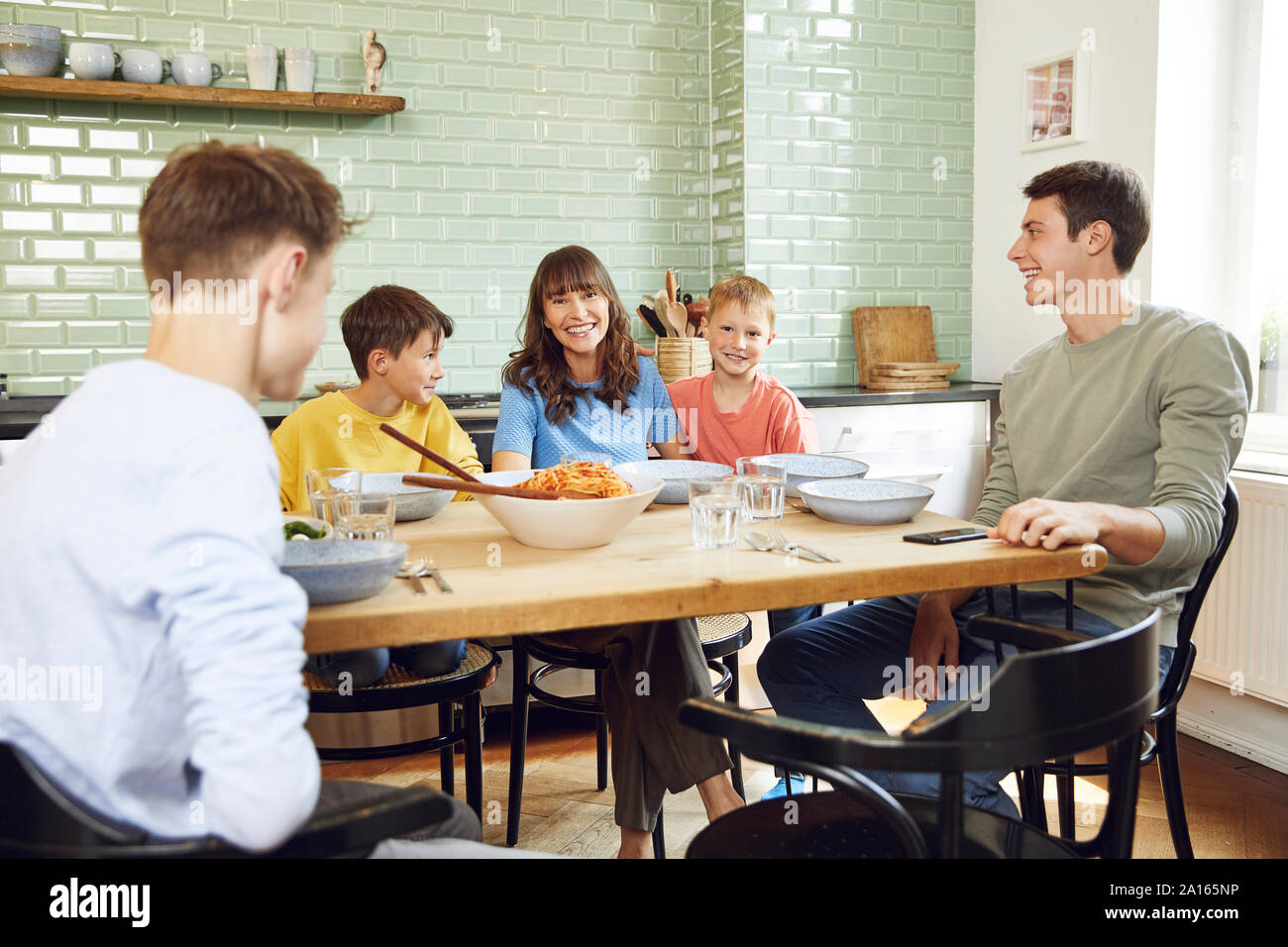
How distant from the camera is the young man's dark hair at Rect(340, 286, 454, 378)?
2.51m

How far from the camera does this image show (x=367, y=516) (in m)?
1.60

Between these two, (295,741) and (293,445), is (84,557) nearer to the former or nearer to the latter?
(295,741)

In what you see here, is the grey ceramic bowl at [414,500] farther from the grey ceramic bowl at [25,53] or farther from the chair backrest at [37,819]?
Result: the grey ceramic bowl at [25,53]

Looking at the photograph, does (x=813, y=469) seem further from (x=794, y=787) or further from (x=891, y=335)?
(x=891, y=335)

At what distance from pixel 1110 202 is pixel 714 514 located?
115 centimetres

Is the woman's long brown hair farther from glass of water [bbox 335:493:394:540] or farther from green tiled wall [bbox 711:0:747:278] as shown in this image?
green tiled wall [bbox 711:0:747:278]

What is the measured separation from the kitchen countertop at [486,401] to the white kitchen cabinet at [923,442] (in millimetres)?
31

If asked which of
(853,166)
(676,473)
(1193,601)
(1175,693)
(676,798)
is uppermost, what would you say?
(853,166)

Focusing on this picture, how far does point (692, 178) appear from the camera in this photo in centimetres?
422

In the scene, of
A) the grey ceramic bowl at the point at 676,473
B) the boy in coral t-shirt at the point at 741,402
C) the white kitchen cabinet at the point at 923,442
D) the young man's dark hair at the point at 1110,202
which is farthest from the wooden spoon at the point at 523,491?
the white kitchen cabinet at the point at 923,442

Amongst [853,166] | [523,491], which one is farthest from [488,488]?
[853,166]

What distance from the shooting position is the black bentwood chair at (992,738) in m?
1.05

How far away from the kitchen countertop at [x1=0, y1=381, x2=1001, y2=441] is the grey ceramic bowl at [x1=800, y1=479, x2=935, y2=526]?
162 centimetres

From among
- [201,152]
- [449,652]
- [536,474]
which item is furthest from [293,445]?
[201,152]
